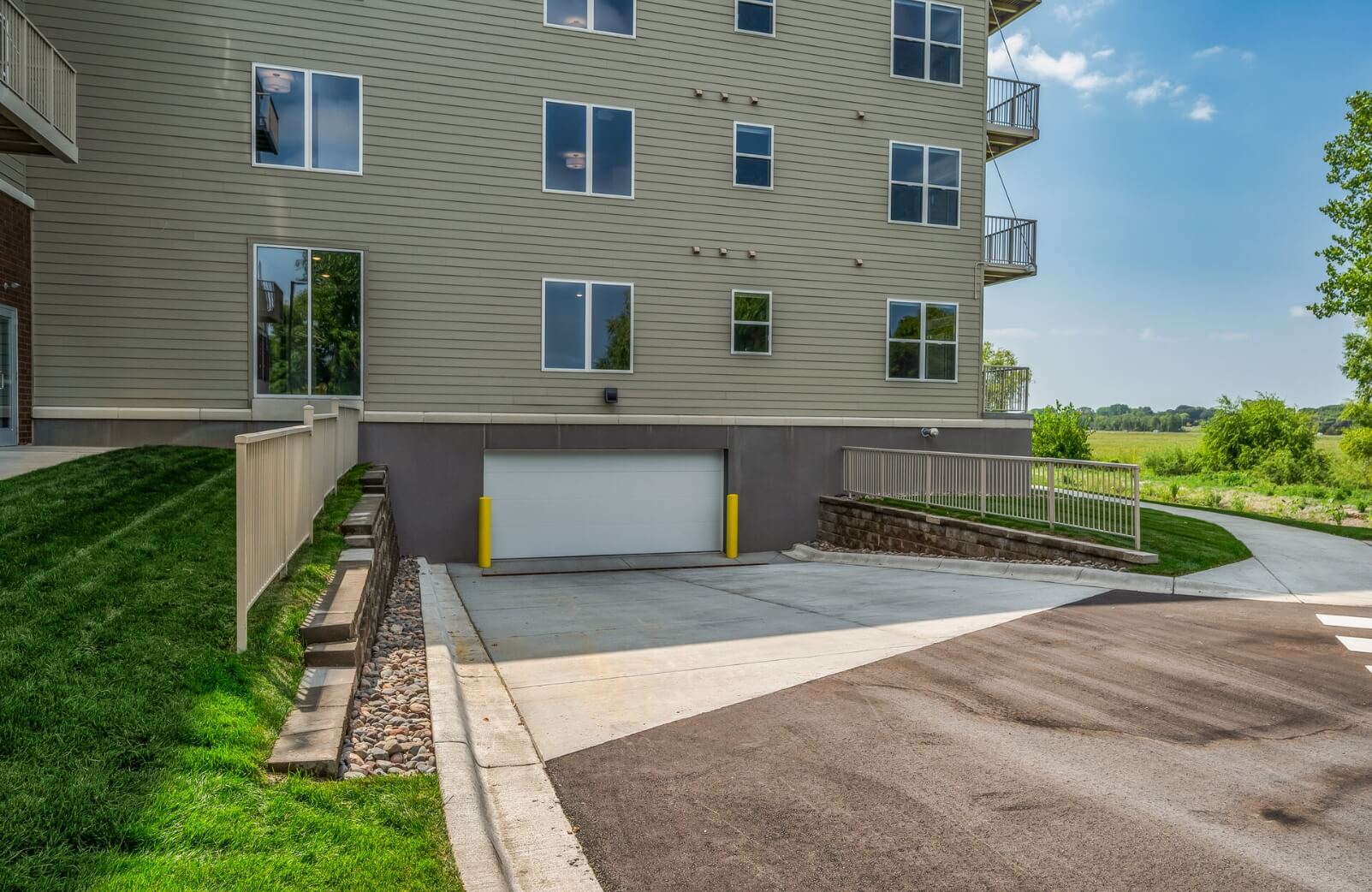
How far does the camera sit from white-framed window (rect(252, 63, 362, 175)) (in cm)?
1390

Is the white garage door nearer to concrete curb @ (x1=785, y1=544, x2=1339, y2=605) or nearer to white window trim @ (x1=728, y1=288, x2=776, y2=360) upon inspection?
white window trim @ (x1=728, y1=288, x2=776, y2=360)

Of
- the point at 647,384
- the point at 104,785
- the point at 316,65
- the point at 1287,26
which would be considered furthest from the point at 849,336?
the point at 1287,26

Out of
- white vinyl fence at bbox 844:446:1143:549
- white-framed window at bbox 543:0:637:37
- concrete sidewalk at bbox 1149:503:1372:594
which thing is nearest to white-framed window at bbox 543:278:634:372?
white-framed window at bbox 543:0:637:37

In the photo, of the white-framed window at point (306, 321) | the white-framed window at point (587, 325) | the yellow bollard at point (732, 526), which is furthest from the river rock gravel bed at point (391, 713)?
the yellow bollard at point (732, 526)

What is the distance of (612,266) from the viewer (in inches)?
616

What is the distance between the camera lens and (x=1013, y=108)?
18.4 m

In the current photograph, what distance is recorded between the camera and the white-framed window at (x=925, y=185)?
1741 cm

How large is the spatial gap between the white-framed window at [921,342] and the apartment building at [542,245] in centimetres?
6

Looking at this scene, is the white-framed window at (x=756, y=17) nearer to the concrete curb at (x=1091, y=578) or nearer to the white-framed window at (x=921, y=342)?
the white-framed window at (x=921, y=342)

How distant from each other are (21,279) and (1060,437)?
28.1m

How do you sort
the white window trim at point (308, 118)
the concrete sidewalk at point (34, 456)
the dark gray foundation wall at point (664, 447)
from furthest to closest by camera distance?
the dark gray foundation wall at point (664, 447) < the white window trim at point (308, 118) < the concrete sidewalk at point (34, 456)

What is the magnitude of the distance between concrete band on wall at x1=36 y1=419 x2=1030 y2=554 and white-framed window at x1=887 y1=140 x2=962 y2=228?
425cm

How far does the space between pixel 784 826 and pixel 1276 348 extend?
2500 inches

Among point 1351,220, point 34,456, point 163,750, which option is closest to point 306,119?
point 34,456
